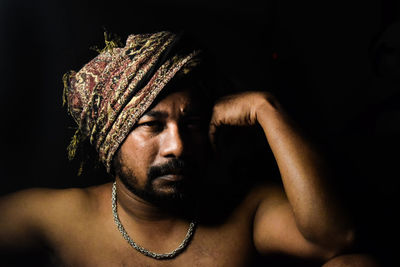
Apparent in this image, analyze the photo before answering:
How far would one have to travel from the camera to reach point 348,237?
98 cm

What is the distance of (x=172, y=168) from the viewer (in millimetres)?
1080

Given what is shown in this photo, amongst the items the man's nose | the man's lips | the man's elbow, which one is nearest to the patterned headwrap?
the man's nose

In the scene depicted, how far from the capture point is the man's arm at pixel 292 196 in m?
0.99

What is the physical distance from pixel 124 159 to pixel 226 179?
0.55 metres

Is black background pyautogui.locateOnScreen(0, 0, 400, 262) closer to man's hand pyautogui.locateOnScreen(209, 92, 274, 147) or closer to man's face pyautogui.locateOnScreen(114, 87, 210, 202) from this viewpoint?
man's hand pyautogui.locateOnScreen(209, 92, 274, 147)

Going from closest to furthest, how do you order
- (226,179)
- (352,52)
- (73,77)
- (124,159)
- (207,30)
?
(124,159) < (73,77) < (226,179) < (207,30) < (352,52)

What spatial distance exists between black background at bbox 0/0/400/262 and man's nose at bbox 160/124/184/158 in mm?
452

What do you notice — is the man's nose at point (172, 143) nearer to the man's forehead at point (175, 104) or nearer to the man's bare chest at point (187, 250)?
the man's forehead at point (175, 104)

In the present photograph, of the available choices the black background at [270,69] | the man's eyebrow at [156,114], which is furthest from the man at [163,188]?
the black background at [270,69]

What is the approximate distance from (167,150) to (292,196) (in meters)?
0.43

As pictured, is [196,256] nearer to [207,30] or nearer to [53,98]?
[53,98]

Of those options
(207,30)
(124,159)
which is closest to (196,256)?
(124,159)

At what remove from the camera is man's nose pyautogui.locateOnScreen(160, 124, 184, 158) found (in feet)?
3.55

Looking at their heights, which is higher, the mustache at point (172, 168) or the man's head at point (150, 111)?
the man's head at point (150, 111)
